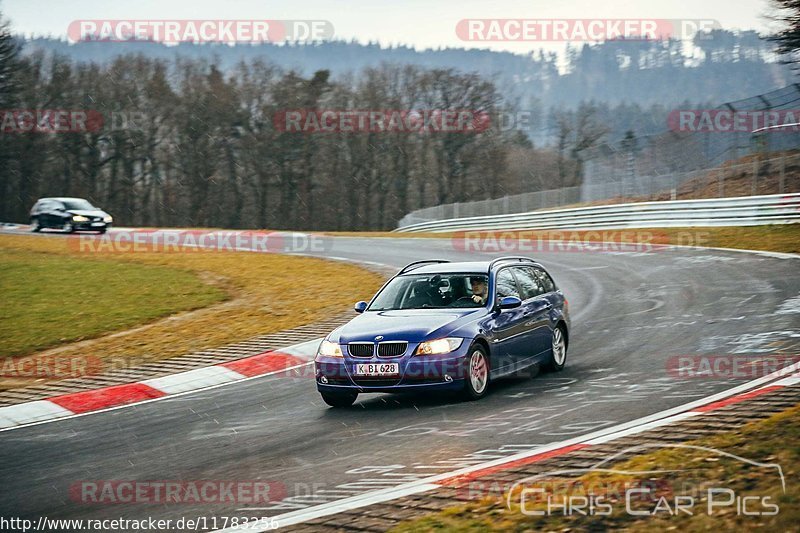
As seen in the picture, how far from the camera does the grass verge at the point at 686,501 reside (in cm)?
495

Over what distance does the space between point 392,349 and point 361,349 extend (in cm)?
35

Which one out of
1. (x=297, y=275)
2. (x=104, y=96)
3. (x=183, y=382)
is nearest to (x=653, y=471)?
(x=183, y=382)

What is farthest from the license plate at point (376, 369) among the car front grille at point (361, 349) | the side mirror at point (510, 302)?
the side mirror at point (510, 302)

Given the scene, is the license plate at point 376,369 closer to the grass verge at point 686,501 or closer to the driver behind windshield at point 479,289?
the driver behind windshield at point 479,289

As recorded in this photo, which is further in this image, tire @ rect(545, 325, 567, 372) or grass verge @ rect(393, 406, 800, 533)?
tire @ rect(545, 325, 567, 372)

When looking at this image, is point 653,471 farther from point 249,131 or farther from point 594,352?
point 249,131

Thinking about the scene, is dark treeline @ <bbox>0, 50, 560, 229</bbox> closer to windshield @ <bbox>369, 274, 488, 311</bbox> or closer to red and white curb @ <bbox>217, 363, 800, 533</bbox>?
windshield @ <bbox>369, 274, 488, 311</bbox>

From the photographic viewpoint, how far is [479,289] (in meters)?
11.2

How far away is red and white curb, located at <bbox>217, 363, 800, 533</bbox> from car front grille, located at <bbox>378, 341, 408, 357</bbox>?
261 centimetres

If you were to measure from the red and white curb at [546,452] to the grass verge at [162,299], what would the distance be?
8.31 metres

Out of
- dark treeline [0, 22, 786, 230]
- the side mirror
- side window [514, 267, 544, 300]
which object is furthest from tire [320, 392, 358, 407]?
dark treeline [0, 22, 786, 230]

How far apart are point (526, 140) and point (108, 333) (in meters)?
82.5

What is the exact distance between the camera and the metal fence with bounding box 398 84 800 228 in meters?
34.0

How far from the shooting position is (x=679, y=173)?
40.1 meters
